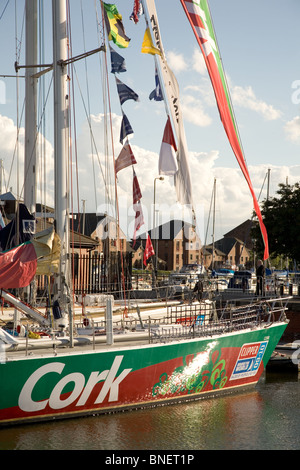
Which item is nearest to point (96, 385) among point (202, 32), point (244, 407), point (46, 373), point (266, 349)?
point (46, 373)

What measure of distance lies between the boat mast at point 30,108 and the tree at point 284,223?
19.7m

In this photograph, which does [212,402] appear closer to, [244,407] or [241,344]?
[244,407]

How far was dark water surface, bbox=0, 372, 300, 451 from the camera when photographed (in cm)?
1206

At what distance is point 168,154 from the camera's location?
50.4 ft

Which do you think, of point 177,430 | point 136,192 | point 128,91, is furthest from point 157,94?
point 177,430

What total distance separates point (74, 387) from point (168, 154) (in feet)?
21.4

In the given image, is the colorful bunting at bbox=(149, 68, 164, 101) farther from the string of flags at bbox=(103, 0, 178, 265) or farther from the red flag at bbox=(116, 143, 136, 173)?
the red flag at bbox=(116, 143, 136, 173)

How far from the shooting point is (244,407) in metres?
15.5

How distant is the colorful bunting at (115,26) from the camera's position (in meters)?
16.4

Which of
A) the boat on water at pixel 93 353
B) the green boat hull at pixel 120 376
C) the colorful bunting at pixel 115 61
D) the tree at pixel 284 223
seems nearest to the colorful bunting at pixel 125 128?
the colorful bunting at pixel 115 61

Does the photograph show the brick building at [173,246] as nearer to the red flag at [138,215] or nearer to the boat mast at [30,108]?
the red flag at [138,215]

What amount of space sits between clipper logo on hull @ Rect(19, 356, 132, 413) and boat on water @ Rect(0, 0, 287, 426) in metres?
0.02

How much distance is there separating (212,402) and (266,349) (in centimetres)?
303

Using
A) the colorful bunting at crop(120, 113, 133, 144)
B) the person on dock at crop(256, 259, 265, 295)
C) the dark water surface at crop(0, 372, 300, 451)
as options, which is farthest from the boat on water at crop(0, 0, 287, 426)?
the person on dock at crop(256, 259, 265, 295)
